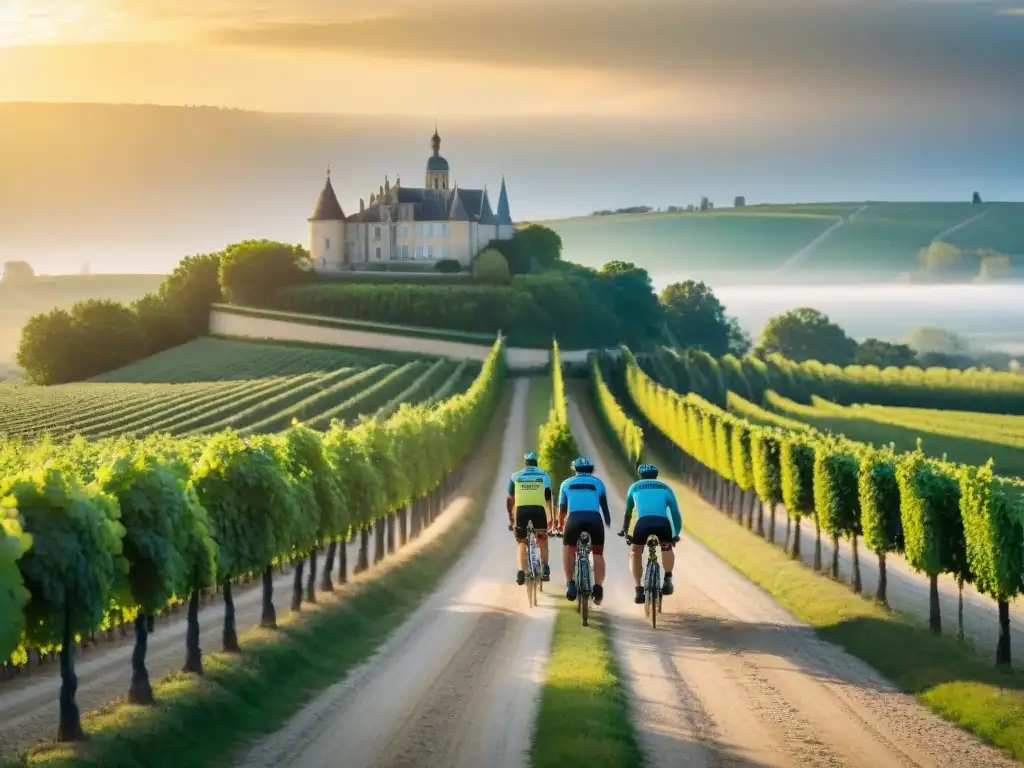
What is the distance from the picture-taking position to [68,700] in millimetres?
23609

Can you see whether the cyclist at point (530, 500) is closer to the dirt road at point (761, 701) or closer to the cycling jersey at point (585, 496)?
the cycling jersey at point (585, 496)

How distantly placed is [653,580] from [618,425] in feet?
251

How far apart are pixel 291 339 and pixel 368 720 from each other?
528 ft

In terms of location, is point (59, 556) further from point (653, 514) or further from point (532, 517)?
point (653, 514)

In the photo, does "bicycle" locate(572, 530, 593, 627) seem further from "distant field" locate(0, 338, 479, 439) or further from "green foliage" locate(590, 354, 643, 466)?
"distant field" locate(0, 338, 479, 439)

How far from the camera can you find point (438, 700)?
2705cm

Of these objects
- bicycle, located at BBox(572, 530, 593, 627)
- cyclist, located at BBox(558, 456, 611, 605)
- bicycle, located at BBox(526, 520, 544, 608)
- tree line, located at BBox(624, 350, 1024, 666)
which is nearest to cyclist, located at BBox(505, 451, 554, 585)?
bicycle, located at BBox(526, 520, 544, 608)

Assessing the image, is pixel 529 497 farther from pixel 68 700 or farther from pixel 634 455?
pixel 634 455

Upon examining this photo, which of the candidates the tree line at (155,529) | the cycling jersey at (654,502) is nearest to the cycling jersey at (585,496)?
the cycling jersey at (654,502)

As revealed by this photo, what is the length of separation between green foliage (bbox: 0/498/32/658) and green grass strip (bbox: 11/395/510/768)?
1691mm

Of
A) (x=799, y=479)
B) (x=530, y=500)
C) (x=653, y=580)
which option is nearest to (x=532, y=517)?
(x=530, y=500)

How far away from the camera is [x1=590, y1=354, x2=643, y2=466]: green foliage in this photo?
92825mm

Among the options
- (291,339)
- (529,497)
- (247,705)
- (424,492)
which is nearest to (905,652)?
(529,497)

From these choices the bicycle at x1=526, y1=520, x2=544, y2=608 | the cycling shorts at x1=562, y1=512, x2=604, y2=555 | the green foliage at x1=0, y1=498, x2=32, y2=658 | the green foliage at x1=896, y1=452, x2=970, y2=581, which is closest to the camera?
the green foliage at x1=0, y1=498, x2=32, y2=658
